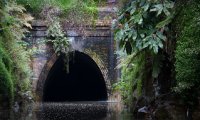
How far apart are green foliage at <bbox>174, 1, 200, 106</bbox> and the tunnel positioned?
54.0ft

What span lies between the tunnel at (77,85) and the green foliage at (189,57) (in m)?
16.5

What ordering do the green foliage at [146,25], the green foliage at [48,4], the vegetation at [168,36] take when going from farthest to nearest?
the green foliage at [48,4], the green foliage at [146,25], the vegetation at [168,36]

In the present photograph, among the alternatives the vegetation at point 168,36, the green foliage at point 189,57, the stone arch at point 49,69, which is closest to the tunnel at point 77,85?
the stone arch at point 49,69

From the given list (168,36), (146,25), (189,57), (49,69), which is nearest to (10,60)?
(146,25)

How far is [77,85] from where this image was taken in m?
27.2

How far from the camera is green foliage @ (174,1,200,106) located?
22.8 ft

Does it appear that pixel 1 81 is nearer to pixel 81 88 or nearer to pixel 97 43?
pixel 97 43

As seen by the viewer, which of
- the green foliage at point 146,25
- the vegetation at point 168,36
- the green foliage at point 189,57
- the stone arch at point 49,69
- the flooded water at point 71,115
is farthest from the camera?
the stone arch at point 49,69

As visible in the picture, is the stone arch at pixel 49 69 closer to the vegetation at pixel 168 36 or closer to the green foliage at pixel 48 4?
the green foliage at pixel 48 4

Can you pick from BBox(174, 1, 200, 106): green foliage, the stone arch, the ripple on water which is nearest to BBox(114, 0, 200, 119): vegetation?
BBox(174, 1, 200, 106): green foliage

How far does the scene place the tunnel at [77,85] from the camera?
982 inches

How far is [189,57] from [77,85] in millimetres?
20371

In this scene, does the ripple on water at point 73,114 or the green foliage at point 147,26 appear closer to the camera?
the green foliage at point 147,26

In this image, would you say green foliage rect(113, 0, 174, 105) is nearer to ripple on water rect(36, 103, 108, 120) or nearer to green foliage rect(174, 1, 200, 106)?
green foliage rect(174, 1, 200, 106)
